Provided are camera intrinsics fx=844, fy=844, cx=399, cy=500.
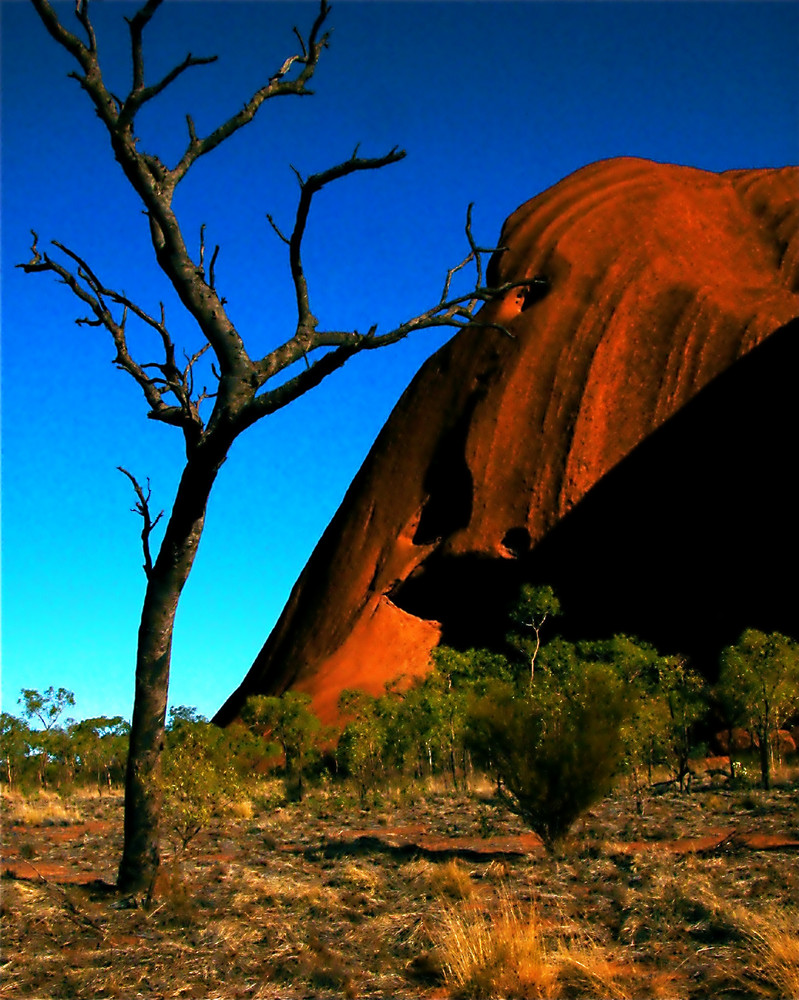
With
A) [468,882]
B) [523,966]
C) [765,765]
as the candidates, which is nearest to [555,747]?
[468,882]

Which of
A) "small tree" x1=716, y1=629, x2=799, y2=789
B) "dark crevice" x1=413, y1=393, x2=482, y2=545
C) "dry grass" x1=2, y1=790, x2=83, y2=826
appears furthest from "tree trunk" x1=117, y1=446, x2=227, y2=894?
"dark crevice" x1=413, y1=393, x2=482, y2=545

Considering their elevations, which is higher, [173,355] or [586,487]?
[586,487]

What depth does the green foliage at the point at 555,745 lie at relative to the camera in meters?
11.0

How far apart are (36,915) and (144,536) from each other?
351 cm

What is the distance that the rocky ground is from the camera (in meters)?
5.32

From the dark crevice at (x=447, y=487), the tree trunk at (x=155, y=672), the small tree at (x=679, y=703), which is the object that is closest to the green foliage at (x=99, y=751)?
the dark crevice at (x=447, y=487)

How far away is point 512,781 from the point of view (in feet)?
37.2

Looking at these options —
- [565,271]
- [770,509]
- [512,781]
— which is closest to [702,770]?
[770,509]

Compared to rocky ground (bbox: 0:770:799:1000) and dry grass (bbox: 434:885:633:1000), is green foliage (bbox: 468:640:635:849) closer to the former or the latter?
rocky ground (bbox: 0:770:799:1000)

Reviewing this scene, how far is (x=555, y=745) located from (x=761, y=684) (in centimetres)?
1192

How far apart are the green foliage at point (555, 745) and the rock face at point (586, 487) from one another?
2248 cm

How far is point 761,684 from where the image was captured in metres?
20.8

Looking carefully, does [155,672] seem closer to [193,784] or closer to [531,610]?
[193,784]

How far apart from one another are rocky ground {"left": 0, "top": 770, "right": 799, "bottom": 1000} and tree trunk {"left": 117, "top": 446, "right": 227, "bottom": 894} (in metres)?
0.38
